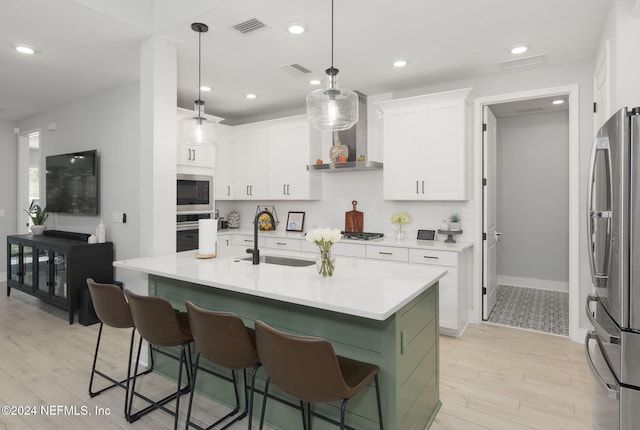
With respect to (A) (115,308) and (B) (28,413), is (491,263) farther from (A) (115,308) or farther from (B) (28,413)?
(B) (28,413)

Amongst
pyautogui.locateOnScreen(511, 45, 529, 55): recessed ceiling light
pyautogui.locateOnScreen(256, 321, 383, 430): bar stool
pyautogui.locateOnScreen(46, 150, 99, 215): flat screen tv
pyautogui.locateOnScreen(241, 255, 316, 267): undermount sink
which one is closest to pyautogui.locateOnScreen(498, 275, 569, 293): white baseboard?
pyautogui.locateOnScreen(511, 45, 529, 55): recessed ceiling light

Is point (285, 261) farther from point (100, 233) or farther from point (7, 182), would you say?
point (7, 182)

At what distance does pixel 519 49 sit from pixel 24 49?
4.39m

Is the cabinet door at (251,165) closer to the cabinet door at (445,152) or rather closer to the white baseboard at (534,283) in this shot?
the cabinet door at (445,152)

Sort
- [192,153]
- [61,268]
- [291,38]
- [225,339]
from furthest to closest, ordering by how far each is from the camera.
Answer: [192,153] → [61,268] → [291,38] → [225,339]

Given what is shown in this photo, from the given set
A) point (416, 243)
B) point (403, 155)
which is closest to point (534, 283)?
point (416, 243)

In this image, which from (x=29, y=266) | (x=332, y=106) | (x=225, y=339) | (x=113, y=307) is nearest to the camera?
(x=225, y=339)

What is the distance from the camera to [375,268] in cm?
248

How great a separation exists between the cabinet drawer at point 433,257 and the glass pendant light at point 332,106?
189 centimetres

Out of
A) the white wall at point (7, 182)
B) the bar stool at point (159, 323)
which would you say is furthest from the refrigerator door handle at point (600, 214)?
the white wall at point (7, 182)

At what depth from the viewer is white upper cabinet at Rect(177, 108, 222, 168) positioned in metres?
4.64

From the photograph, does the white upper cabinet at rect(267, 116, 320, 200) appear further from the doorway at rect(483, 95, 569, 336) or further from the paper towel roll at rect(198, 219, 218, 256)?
the doorway at rect(483, 95, 569, 336)

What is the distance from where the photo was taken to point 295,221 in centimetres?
549

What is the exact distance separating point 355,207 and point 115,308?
10.4ft
